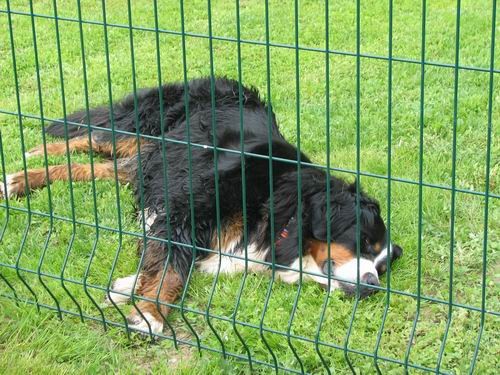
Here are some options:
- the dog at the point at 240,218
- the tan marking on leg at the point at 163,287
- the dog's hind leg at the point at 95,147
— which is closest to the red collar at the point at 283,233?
the dog at the point at 240,218

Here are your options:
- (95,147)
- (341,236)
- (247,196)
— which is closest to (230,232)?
(247,196)

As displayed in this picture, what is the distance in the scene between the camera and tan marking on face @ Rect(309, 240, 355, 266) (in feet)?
17.1

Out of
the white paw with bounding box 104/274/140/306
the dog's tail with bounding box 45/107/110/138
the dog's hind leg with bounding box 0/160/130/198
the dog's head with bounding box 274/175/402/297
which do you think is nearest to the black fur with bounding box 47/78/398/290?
the dog's head with bounding box 274/175/402/297

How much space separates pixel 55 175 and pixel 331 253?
2.09m

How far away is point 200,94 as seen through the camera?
6590 millimetres

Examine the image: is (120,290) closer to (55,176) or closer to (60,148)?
(55,176)

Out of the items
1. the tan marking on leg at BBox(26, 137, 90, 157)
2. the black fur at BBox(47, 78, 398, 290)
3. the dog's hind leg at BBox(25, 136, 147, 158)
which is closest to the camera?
the black fur at BBox(47, 78, 398, 290)

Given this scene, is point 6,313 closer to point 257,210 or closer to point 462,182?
point 257,210

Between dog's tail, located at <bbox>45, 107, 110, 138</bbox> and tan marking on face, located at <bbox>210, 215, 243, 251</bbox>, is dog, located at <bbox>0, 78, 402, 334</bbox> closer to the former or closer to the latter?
tan marking on face, located at <bbox>210, 215, 243, 251</bbox>

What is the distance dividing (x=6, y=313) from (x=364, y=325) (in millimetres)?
1794

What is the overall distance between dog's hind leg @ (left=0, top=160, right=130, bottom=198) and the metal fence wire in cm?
11

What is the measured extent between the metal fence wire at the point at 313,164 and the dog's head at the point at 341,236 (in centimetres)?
12

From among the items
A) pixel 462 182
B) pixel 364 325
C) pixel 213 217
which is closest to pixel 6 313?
pixel 213 217

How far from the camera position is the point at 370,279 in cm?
518
